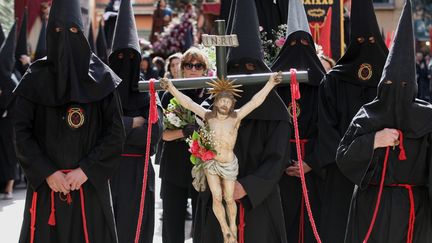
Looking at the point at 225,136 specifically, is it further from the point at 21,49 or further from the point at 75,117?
the point at 21,49

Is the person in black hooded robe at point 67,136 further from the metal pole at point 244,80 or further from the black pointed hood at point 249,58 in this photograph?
the black pointed hood at point 249,58

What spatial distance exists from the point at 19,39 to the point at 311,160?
8.83 metres

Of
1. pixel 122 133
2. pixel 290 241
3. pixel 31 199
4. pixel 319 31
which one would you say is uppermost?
pixel 319 31

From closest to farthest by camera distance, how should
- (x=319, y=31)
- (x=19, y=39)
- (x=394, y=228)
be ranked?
(x=394, y=228)
(x=319, y=31)
(x=19, y=39)

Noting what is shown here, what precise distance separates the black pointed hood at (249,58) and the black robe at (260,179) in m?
0.08

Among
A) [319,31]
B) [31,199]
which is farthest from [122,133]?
[319,31]

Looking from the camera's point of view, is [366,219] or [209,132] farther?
[366,219]

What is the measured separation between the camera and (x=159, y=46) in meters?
21.2

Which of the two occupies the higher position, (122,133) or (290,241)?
(122,133)

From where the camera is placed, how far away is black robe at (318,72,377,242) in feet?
24.8

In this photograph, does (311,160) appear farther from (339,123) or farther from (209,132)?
(209,132)

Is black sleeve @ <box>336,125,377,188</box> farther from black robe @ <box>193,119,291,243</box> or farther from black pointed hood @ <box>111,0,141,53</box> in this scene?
black pointed hood @ <box>111,0,141,53</box>

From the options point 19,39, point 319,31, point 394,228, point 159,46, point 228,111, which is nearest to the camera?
→ point 228,111

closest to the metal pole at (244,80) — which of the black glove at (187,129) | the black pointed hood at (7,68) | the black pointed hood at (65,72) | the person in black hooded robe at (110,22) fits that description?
the black pointed hood at (65,72)
